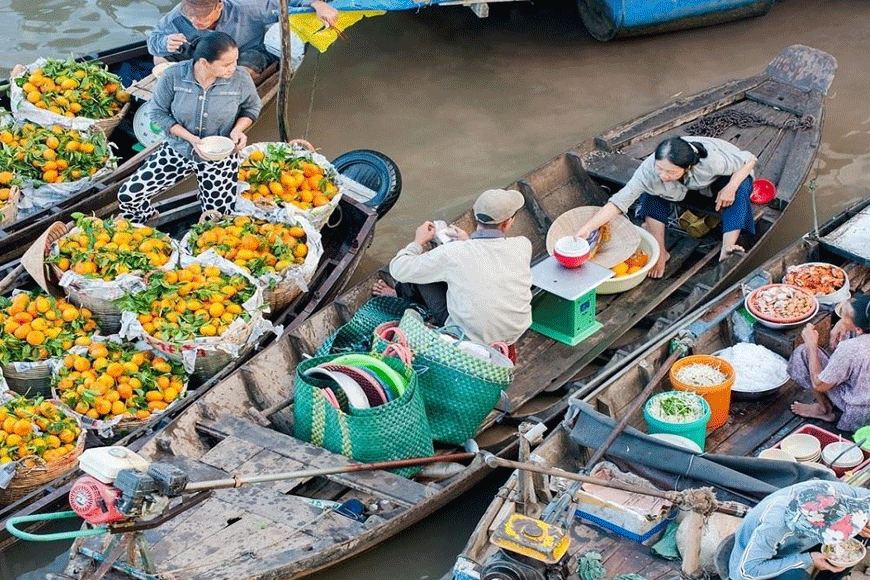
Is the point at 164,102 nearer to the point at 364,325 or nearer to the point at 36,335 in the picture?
the point at 36,335

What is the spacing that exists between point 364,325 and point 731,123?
3285mm

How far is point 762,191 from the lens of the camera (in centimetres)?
730

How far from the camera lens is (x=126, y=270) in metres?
6.31

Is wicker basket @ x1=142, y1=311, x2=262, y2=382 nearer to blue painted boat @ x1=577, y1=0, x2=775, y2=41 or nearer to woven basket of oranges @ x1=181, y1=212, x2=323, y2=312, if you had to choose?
woven basket of oranges @ x1=181, y1=212, x2=323, y2=312

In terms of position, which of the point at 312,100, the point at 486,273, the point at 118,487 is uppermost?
the point at 118,487

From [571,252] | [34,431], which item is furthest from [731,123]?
[34,431]

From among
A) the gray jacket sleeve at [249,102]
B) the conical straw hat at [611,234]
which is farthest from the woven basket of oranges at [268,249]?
the conical straw hat at [611,234]

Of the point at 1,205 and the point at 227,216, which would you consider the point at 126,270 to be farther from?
the point at 1,205

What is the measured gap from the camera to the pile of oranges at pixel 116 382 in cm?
587

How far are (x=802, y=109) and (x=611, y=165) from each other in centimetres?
144

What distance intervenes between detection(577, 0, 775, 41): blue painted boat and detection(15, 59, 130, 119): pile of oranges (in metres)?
4.00

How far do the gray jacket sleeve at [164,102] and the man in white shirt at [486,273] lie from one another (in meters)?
1.68

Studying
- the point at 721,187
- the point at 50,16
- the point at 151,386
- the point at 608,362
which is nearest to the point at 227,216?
the point at 151,386

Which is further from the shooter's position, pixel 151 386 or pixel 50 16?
pixel 50 16
